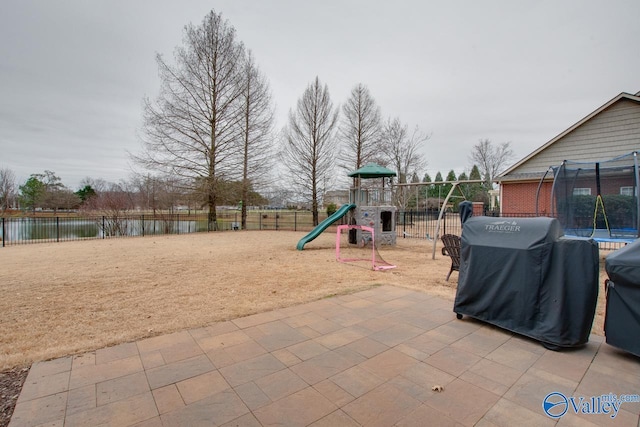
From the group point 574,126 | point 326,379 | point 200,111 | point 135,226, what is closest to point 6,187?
point 135,226

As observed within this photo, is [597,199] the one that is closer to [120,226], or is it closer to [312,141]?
[312,141]

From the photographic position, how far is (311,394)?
81.7 inches

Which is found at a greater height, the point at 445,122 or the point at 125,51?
the point at 445,122

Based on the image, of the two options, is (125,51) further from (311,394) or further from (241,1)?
(311,394)

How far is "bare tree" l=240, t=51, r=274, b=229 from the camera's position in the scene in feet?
63.4

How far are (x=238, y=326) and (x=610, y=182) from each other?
34.1 feet

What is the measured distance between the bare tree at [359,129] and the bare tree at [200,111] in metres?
7.53

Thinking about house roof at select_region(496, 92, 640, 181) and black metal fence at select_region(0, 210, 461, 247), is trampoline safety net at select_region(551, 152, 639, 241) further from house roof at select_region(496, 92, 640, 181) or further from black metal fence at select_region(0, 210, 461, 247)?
black metal fence at select_region(0, 210, 461, 247)

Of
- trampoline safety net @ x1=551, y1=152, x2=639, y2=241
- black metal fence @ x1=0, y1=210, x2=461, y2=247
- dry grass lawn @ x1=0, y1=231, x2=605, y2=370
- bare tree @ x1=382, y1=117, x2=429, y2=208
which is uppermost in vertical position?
bare tree @ x1=382, y1=117, x2=429, y2=208

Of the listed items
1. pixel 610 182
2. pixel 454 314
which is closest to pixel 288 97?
pixel 610 182

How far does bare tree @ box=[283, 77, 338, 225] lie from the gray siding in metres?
12.3

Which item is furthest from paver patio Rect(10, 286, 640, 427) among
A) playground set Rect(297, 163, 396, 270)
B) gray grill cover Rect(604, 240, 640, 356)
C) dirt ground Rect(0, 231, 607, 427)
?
playground set Rect(297, 163, 396, 270)

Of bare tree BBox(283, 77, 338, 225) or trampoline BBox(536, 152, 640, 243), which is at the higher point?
bare tree BBox(283, 77, 338, 225)

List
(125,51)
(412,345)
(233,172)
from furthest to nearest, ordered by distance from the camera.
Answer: (233,172) < (125,51) < (412,345)
